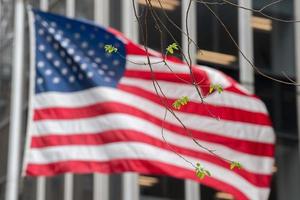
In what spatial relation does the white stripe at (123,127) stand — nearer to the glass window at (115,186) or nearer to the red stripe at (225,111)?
the red stripe at (225,111)

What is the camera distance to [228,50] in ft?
66.4

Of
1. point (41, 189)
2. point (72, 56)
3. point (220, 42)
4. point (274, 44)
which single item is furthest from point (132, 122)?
point (41, 189)

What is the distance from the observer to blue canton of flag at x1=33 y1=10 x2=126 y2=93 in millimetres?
16547

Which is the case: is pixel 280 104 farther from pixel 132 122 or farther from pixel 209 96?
pixel 132 122

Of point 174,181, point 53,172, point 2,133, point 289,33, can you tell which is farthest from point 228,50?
point 2,133

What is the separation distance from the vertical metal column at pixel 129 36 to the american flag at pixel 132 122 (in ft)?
11.3

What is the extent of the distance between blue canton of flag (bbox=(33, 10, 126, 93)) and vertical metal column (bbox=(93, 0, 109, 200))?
4322mm

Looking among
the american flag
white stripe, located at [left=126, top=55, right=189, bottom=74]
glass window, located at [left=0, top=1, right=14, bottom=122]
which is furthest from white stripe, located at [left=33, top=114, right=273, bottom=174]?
glass window, located at [left=0, top=1, right=14, bottom=122]

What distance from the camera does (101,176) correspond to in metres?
20.8

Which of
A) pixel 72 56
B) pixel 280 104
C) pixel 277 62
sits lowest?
pixel 280 104

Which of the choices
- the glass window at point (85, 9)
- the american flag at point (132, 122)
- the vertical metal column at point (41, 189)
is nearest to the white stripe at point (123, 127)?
the american flag at point (132, 122)

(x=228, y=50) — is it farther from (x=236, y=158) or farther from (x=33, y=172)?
(x=33, y=172)

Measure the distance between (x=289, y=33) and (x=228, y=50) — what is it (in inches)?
49.9

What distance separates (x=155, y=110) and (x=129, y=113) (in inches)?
15.6
